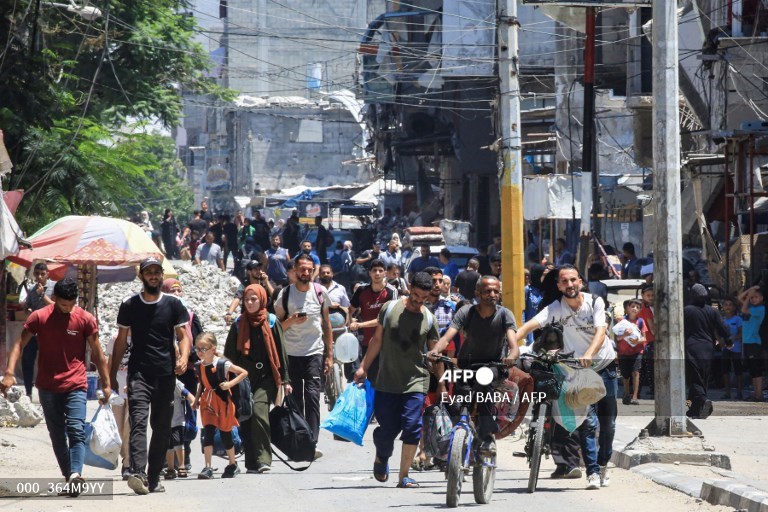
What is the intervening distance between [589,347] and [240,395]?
2.92 m

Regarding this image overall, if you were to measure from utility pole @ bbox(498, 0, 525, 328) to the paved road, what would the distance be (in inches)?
148

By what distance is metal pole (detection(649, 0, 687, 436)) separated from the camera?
11.8 meters

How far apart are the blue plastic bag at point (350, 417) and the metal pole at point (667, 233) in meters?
2.73

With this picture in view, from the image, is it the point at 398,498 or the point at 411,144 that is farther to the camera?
the point at 411,144

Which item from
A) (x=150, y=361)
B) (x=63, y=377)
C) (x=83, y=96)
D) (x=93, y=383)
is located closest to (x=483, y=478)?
(x=150, y=361)

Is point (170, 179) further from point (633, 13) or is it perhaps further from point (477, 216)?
point (633, 13)

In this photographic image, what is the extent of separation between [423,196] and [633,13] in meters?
22.5

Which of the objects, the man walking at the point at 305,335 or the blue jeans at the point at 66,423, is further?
the man walking at the point at 305,335

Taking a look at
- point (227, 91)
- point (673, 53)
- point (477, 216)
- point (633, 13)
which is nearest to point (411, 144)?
point (477, 216)

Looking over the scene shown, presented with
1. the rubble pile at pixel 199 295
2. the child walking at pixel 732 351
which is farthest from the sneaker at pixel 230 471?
the rubble pile at pixel 199 295

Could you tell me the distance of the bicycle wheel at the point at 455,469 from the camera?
906cm

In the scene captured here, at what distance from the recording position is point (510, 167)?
15906 mm

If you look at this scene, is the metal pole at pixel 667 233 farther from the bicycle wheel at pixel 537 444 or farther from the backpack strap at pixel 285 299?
the backpack strap at pixel 285 299

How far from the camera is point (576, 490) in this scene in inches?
404
